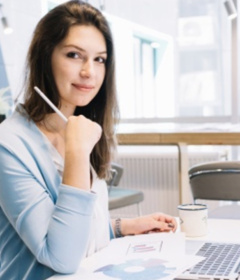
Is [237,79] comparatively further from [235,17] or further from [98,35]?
[98,35]

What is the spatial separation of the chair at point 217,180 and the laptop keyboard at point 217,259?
2.73 feet

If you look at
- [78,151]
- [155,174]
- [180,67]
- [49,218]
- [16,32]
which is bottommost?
[155,174]

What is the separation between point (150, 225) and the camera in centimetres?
150

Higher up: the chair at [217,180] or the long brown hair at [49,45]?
the long brown hair at [49,45]

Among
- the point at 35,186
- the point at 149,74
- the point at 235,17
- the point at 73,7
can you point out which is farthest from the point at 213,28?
the point at 35,186

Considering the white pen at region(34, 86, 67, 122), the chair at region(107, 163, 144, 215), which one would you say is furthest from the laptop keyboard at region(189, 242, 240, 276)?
the chair at region(107, 163, 144, 215)

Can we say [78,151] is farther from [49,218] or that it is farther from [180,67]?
[180,67]

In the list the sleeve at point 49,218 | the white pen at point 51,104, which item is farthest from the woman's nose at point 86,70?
the sleeve at point 49,218

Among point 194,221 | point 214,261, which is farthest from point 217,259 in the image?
point 194,221

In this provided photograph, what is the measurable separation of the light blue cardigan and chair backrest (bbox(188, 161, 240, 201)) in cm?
101

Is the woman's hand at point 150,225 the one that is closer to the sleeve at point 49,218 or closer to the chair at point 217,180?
the sleeve at point 49,218

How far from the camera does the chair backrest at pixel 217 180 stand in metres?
2.11

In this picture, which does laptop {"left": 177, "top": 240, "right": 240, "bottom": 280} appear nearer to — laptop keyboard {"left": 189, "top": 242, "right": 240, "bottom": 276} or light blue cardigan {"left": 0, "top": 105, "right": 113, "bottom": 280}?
laptop keyboard {"left": 189, "top": 242, "right": 240, "bottom": 276}

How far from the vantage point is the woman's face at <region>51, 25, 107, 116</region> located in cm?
134
